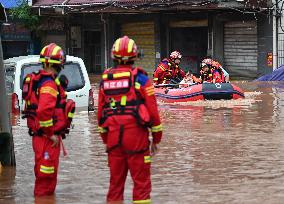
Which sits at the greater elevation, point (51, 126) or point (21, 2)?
point (21, 2)

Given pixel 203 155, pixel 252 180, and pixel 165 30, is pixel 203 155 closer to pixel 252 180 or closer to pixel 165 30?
pixel 252 180

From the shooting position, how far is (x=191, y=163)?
10617 millimetres

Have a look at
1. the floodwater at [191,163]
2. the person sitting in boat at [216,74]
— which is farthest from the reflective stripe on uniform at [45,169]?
the person sitting in boat at [216,74]

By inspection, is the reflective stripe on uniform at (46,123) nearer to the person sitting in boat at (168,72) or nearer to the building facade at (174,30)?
the person sitting in boat at (168,72)

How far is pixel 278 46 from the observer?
3058 centimetres

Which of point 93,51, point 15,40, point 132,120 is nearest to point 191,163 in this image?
point 132,120

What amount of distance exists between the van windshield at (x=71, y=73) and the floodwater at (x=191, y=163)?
0.84m

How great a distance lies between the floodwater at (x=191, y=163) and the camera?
27.6 ft

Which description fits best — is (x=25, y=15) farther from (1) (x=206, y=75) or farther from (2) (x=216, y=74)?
(2) (x=216, y=74)

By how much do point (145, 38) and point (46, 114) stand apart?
2853 centimetres

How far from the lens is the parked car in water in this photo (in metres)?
14.6

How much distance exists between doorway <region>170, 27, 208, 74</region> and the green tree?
271 inches

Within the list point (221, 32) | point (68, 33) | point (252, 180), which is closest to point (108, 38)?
point (68, 33)

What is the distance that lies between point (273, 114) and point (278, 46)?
13.4 m
